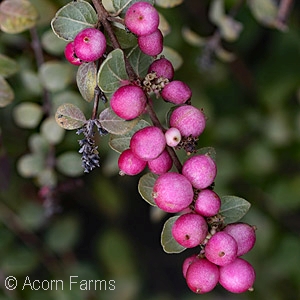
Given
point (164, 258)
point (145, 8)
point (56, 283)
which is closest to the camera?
point (145, 8)

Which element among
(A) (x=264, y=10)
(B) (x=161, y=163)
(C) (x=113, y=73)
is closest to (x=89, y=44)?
(C) (x=113, y=73)

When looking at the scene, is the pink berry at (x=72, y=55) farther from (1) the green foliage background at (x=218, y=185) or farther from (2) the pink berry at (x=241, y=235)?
(1) the green foliage background at (x=218, y=185)

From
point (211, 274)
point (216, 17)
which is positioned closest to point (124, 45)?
point (211, 274)

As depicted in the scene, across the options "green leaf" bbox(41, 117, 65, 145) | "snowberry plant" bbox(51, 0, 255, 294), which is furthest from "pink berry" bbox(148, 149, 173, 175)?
"green leaf" bbox(41, 117, 65, 145)

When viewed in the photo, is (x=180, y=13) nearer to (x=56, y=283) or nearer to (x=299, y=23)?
(x=299, y=23)

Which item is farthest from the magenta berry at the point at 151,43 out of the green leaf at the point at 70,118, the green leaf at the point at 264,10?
the green leaf at the point at 264,10

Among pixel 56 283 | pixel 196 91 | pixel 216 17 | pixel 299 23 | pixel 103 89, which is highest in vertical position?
pixel 103 89

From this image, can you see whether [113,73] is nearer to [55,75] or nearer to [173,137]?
[173,137]
